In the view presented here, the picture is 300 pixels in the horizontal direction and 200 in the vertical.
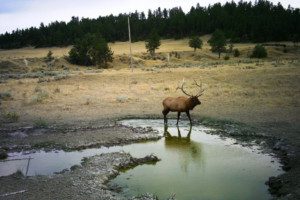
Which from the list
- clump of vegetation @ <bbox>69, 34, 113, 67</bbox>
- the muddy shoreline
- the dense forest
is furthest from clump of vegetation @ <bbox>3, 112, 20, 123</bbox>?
the dense forest

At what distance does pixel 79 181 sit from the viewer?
1075 centimetres

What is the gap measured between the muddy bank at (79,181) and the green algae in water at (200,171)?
0.41 meters

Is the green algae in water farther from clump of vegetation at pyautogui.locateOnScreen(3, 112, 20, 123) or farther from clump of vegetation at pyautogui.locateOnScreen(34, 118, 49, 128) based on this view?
clump of vegetation at pyautogui.locateOnScreen(3, 112, 20, 123)

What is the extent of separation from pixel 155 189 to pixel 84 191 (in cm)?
186

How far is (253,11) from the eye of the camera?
118 meters

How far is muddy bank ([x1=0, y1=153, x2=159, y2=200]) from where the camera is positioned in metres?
9.84

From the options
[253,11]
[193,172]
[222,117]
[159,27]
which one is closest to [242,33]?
[159,27]

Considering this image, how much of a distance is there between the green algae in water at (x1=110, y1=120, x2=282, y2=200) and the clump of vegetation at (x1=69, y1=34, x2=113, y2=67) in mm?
36511

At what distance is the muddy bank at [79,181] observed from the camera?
9.84 metres

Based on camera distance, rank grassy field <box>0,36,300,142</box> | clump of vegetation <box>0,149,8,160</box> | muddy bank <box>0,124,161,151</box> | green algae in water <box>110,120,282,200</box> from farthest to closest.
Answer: grassy field <box>0,36,300,142</box> → muddy bank <box>0,124,161,151</box> → clump of vegetation <box>0,149,8,160</box> → green algae in water <box>110,120,282,200</box>

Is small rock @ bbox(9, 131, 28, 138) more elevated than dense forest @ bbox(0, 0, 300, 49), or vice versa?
dense forest @ bbox(0, 0, 300, 49)

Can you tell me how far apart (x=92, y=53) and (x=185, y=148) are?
3930 centimetres

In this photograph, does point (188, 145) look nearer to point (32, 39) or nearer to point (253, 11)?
point (32, 39)

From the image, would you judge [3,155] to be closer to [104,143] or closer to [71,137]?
[71,137]
